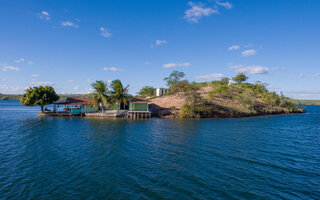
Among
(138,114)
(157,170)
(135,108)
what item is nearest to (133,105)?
(135,108)

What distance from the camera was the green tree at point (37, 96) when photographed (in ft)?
150

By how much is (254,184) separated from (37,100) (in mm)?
55242

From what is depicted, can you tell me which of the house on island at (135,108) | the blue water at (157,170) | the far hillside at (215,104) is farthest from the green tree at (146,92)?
the blue water at (157,170)

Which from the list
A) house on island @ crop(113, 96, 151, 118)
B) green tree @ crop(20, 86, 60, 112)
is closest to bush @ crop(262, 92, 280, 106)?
house on island @ crop(113, 96, 151, 118)

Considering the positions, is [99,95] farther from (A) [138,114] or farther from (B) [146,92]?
(B) [146,92]

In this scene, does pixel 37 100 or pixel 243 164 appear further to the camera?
pixel 37 100

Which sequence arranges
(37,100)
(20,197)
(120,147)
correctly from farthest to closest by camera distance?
(37,100)
(120,147)
(20,197)

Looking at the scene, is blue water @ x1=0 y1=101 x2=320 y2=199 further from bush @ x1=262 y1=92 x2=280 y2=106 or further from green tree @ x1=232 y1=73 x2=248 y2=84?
green tree @ x1=232 y1=73 x2=248 y2=84

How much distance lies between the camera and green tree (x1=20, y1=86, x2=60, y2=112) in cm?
4584

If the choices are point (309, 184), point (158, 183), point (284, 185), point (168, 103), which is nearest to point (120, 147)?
point (158, 183)

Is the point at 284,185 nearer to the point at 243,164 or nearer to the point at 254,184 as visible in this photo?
the point at 254,184

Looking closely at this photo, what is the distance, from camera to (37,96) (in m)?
46.8

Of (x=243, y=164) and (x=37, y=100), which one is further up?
(x=37, y=100)

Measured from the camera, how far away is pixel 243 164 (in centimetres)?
1502
